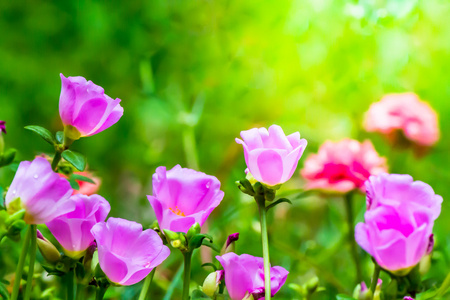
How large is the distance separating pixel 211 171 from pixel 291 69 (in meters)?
0.30

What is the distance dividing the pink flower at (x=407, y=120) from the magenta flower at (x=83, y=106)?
0.65 metres

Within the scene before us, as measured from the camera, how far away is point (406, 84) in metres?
1.27

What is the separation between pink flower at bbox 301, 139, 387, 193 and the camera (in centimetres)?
66

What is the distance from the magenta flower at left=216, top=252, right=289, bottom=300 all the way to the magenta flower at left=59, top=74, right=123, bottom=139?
0.32 ft

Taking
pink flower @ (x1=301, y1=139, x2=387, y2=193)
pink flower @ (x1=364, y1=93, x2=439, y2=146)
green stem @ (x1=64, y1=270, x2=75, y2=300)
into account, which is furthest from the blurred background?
green stem @ (x1=64, y1=270, x2=75, y2=300)

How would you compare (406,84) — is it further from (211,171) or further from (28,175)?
(28,175)

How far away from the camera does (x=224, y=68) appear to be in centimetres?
116

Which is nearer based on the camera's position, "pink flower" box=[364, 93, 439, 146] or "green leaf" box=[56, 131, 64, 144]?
"green leaf" box=[56, 131, 64, 144]

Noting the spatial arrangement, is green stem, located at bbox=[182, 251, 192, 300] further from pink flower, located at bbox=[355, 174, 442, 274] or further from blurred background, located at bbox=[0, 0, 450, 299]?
blurred background, located at bbox=[0, 0, 450, 299]

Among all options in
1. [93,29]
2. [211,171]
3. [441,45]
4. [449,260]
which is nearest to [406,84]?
[441,45]

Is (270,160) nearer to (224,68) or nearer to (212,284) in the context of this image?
(212,284)

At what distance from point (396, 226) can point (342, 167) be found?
399 mm

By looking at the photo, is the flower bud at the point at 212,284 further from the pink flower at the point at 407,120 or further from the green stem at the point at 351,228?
the pink flower at the point at 407,120

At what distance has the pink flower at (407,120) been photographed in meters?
0.88
